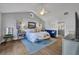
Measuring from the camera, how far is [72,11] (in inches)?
91.4

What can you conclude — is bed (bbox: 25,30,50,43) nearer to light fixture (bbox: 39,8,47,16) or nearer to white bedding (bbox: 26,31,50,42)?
white bedding (bbox: 26,31,50,42)

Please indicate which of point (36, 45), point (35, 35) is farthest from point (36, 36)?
point (36, 45)

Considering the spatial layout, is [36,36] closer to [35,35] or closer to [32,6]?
[35,35]

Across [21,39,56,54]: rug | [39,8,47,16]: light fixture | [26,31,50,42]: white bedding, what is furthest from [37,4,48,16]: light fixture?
[21,39,56,54]: rug

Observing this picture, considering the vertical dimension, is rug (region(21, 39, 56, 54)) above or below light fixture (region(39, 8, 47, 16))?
below

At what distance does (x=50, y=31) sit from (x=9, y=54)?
0.72 metres

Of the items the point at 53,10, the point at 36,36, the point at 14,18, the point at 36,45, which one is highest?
the point at 53,10

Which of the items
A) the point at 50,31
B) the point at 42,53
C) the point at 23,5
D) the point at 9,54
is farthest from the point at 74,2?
the point at 9,54

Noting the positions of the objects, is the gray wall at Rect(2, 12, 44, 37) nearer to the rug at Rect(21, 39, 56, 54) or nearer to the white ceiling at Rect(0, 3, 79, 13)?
the white ceiling at Rect(0, 3, 79, 13)

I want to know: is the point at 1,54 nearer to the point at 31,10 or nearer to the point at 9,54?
the point at 9,54

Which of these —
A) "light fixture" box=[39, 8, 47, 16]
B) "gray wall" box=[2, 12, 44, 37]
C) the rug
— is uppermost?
"light fixture" box=[39, 8, 47, 16]

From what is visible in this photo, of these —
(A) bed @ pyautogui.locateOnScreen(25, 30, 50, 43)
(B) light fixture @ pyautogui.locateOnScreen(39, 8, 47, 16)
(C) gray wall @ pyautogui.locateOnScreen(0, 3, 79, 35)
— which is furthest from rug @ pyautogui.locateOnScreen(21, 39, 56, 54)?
(B) light fixture @ pyautogui.locateOnScreen(39, 8, 47, 16)

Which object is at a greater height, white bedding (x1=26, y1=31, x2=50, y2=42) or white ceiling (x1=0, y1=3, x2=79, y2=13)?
white ceiling (x1=0, y1=3, x2=79, y2=13)

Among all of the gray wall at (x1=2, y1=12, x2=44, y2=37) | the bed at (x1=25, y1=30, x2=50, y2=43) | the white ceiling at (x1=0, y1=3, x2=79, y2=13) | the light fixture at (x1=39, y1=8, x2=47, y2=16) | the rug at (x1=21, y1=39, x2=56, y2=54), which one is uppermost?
the white ceiling at (x1=0, y1=3, x2=79, y2=13)
